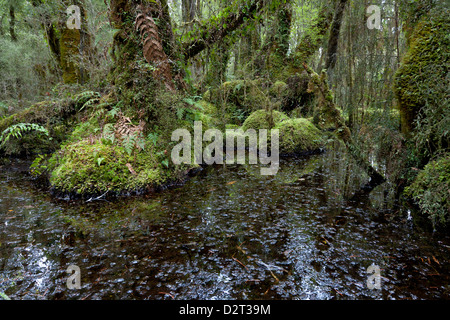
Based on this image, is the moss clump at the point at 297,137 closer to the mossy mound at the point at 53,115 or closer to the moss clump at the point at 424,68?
the moss clump at the point at 424,68

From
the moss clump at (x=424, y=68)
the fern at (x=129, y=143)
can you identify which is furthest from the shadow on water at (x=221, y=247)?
the moss clump at (x=424, y=68)

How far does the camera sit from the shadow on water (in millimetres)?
2178

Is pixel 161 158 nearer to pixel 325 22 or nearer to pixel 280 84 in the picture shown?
pixel 280 84

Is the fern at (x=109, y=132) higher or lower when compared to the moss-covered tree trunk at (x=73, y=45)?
lower

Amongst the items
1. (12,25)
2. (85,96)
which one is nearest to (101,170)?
(85,96)

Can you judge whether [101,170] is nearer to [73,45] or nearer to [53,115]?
[53,115]

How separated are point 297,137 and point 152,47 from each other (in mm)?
5569

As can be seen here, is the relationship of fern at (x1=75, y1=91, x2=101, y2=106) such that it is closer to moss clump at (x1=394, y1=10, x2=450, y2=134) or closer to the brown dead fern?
the brown dead fern

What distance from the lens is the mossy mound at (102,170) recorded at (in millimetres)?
4520

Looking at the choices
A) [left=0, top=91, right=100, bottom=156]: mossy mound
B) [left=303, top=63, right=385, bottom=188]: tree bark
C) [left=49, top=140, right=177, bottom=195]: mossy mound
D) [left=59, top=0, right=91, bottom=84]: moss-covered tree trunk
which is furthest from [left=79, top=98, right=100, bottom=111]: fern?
[left=303, top=63, right=385, bottom=188]: tree bark

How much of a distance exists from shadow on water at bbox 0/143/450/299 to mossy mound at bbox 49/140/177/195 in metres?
0.37

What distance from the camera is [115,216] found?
12.1 ft

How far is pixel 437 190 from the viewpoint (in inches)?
126

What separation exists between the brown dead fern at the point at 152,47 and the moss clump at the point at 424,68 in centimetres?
448
